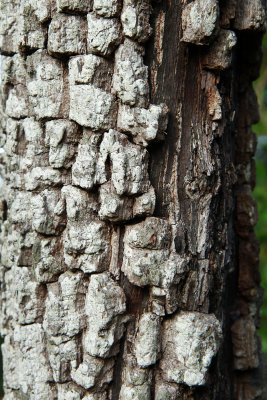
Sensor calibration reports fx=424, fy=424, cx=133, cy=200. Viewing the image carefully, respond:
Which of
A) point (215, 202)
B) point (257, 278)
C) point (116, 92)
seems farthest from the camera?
point (257, 278)

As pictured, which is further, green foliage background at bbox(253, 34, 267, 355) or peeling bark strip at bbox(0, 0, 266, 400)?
green foliage background at bbox(253, 34, 267, 355)

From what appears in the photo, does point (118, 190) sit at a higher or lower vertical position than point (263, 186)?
lower

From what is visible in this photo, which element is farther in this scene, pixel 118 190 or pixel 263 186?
pixel 263 186

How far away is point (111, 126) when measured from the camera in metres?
1.21

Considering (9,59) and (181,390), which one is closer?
(181,390)

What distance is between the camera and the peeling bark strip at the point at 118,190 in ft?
3.93

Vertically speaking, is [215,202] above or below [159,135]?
below

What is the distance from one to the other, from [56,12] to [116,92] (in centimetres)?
30

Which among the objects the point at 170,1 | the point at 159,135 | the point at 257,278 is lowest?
the point at 257,278

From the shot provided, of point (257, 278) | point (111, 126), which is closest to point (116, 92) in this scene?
point (111, 126)

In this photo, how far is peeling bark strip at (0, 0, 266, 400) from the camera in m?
1.20

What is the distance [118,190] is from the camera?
1.17m

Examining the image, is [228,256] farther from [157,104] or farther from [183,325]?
[157,104]

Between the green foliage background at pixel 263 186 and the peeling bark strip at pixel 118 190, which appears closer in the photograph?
the peeling bark strip at pixel 118 190
